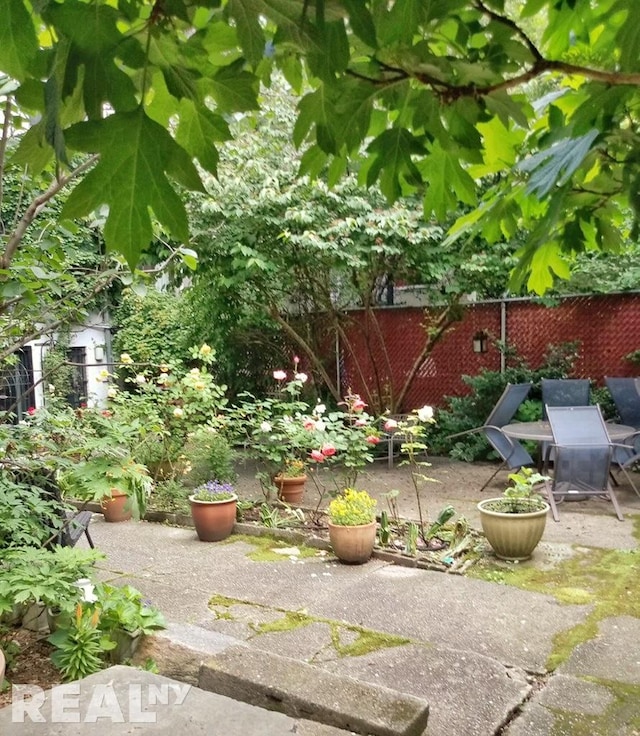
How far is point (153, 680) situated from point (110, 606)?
0.92 m

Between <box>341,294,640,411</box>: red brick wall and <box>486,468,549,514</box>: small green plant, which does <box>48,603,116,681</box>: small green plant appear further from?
<box>341,294,640,411</box>: red brick wall

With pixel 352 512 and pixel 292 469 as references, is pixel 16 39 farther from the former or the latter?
pixel 292 469

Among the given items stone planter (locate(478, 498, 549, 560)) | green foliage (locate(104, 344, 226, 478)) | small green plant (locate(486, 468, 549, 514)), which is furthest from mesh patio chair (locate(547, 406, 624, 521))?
green foliage (locate(104, 344, 226, 478))

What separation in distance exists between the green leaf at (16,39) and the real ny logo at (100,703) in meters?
1.61

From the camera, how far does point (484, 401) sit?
8.18 m

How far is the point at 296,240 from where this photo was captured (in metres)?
6.55

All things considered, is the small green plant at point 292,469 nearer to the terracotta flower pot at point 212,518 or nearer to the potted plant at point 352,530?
the terracotta flower pot at point 212,518

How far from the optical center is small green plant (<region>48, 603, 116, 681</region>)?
2455mm

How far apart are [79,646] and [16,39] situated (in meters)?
2.32

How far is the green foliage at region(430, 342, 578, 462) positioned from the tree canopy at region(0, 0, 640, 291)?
6.30 m

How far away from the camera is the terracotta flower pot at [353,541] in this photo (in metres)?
4.25

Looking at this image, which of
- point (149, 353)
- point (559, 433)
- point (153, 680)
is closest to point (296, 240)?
point (559, 433)

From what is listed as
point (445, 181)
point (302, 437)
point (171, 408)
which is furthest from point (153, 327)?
point (445, 181)

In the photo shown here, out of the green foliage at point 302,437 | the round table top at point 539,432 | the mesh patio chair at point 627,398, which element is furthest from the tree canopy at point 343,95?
the mesh patio chair at point 627,398
